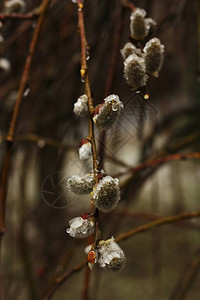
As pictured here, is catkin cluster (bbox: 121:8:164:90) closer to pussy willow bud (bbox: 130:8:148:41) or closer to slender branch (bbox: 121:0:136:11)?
pussy willow bud (bbox: 130:8:148:41)

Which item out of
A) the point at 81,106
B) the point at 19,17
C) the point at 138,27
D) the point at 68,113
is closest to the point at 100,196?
the point at 81,106

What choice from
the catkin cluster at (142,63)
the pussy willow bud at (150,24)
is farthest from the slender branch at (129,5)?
the catkin cluster at (142,63)

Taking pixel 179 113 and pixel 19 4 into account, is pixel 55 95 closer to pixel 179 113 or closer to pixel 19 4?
pixel 179 113

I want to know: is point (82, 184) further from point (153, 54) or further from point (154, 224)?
point (154, 224)

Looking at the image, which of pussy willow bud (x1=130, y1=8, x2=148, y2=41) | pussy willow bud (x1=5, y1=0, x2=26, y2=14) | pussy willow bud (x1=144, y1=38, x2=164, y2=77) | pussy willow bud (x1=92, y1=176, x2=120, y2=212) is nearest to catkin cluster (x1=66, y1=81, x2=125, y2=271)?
pussy willow bud (x1=92, y1=176, x2=120, y2=212)

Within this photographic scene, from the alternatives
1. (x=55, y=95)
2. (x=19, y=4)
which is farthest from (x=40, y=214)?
Result: (x=19, y=4)

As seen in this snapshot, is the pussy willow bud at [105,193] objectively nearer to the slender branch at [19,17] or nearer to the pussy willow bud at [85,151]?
the pussy willow bud at [85,151]
